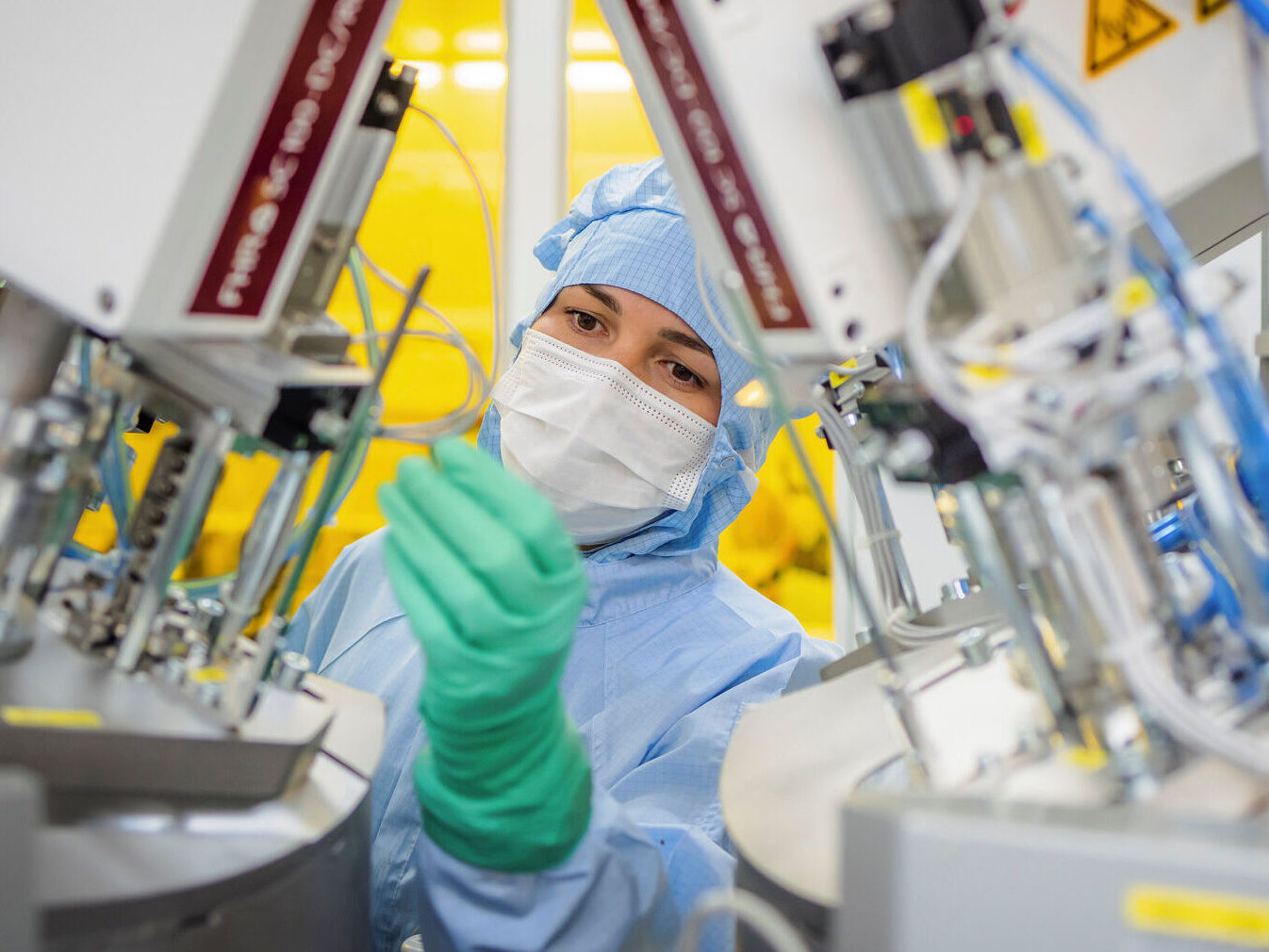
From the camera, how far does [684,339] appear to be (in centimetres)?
150

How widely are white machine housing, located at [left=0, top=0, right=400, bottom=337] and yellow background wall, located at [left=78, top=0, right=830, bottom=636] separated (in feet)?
6.94

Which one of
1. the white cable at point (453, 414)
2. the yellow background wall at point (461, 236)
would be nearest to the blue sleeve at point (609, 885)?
the white cable at point (453, 414)

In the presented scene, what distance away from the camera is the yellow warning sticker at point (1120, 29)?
2.34 ft

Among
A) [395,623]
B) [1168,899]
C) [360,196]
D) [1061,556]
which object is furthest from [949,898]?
[395,623]

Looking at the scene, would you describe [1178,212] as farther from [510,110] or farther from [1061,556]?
[510,110]

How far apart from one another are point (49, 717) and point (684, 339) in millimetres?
978

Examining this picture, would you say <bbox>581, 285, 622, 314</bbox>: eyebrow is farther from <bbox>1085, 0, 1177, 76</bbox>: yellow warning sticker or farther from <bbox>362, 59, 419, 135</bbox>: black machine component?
<bbox>1085, 0, 1177, 76</bbox>: yellow warning sticker

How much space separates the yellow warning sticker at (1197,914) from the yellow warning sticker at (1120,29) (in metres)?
0.52

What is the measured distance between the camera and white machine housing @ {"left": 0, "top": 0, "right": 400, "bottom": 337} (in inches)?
26.9

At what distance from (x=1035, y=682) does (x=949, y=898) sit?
23 centimetres

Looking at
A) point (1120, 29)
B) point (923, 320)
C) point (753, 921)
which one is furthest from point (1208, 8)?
point (753, 921)

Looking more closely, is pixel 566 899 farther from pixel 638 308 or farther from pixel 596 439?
pixel 638 308

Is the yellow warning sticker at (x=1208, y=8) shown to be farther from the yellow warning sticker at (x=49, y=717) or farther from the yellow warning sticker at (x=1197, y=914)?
the yellow warning sticker at (x=49, y=717)

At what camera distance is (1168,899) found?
1.73ft
